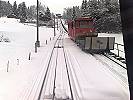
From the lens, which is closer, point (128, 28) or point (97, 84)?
point (128, 28)

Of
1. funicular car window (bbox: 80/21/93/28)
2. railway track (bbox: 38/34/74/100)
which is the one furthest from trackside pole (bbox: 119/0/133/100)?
funicular car window (bbox: 80/21/93/28)

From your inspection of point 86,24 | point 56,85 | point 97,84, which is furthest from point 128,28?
point 86,24

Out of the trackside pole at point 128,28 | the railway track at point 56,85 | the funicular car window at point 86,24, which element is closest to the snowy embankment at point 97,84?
the railway track at point 56,85

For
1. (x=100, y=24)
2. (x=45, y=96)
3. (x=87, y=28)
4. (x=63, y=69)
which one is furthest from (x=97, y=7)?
(x=45, y=96)

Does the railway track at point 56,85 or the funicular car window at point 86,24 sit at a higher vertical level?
the funicular car window at point 86,24

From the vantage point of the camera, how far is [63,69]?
17.6 metres

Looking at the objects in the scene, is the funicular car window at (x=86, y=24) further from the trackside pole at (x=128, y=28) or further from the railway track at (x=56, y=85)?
the trackside pole at (x=128, y=28)

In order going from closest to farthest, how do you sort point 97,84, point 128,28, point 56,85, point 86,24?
point 128,28, point 56,85, point 97,84, point 86,24

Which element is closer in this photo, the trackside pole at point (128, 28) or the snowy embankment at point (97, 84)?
the trackside pole at point (128, 28)

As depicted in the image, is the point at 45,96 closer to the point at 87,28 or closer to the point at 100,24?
the point at 87,28

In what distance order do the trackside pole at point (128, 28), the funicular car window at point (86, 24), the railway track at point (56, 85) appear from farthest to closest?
the funicular car window at point (86, 24) → the railway track at point (56, 85) → the trackside pole at point (128, 28)

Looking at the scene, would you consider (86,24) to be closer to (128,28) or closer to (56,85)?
(56,85)

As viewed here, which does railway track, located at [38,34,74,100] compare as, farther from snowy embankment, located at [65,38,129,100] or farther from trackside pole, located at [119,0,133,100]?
trackside pole, located at [119,0,133,100]

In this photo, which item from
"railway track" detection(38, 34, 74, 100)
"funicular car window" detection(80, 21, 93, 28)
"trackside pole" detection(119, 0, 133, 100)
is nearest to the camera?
"trackside pole" detection(119, 0, 133, 100)
